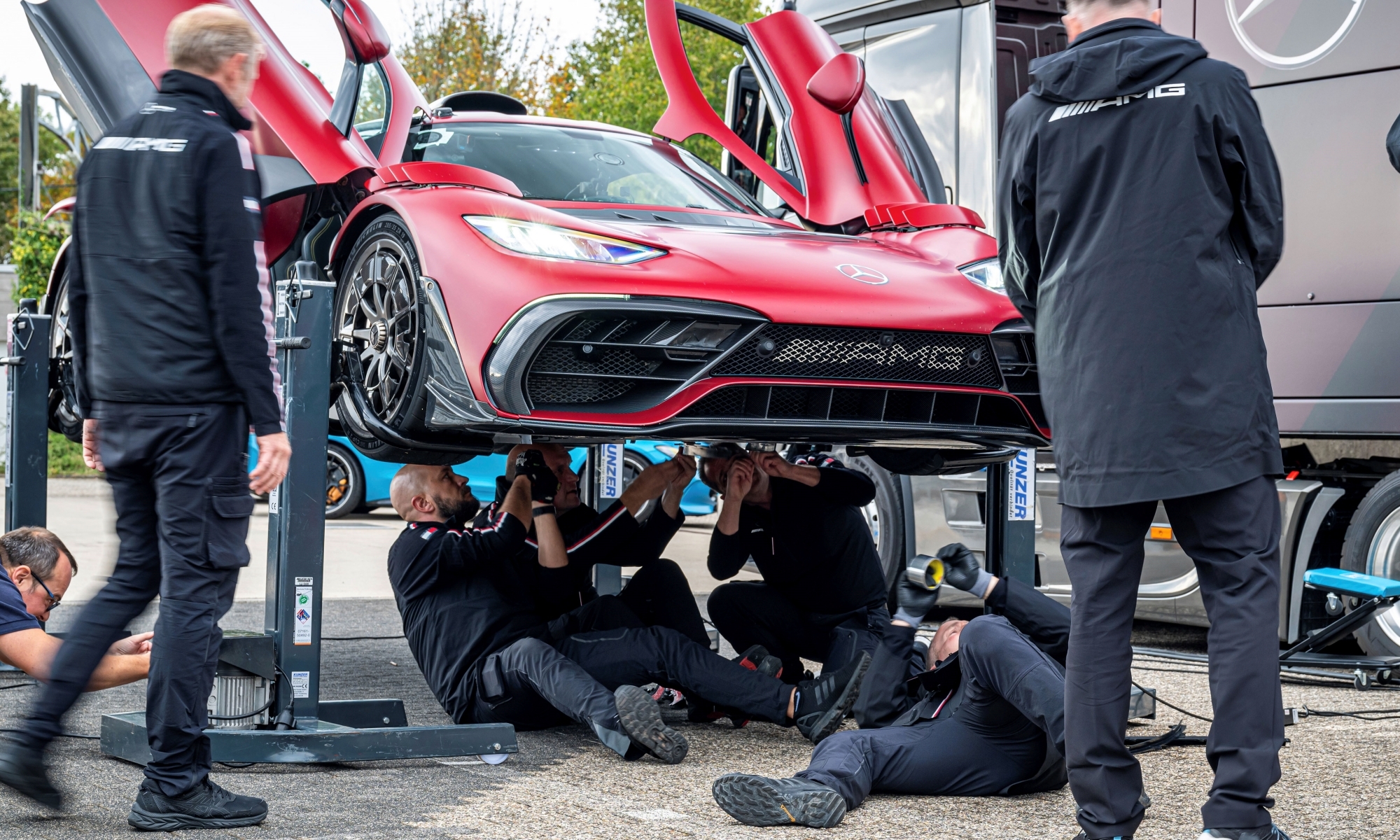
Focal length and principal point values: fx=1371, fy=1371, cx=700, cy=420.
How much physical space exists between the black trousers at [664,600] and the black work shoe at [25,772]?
96.7 inches

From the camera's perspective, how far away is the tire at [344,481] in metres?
12.6

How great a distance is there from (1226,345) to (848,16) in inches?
235

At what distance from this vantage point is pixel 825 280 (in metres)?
4.04

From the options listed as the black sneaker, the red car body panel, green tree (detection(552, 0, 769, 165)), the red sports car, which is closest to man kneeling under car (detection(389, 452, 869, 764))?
the red sports car

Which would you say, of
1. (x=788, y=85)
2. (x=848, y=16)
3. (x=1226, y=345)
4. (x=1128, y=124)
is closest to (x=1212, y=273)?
(x=1226, y=345)

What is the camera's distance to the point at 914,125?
5691mm

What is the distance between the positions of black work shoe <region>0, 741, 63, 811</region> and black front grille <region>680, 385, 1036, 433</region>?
5.96 feet

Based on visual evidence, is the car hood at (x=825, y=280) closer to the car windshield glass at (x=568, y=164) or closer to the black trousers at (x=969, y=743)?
the car windshield glass at (x=568, y=164)

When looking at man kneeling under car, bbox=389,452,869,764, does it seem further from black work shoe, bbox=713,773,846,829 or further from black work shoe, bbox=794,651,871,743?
black work shoe, bbox=713,773,846,829

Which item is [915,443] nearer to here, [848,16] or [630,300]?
[630,300]

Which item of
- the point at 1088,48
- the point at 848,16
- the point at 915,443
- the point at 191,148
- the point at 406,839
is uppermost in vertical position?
the point at 848,16

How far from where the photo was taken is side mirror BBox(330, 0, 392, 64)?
4.45 meters

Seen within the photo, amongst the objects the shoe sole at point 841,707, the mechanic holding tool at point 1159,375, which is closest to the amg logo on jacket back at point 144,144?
the mechanic holding tool at point 1159,375

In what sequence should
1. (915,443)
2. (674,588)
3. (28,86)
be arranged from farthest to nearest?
(28,86), (674,588), (915,443)
